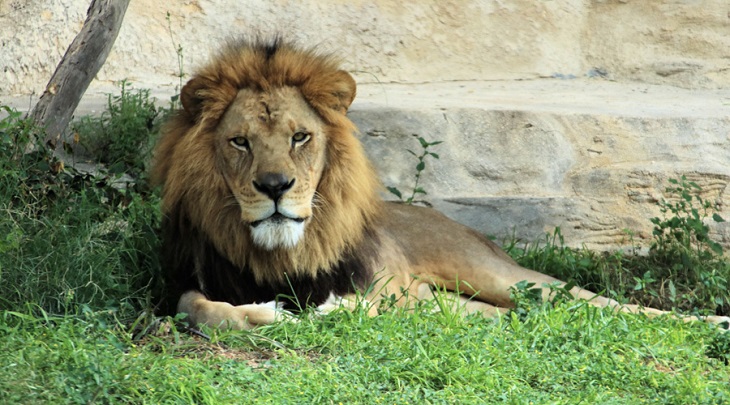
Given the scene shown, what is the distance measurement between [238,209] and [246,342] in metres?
0.62

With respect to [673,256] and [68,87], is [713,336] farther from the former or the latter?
[68,87]

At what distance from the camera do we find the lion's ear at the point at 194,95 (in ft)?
14.3

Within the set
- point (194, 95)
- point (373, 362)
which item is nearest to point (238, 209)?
point (194, 95)

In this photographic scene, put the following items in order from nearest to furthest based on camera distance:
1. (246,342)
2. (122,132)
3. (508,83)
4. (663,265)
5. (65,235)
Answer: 1. (246,342)
2. (65,235)
3. (663,265)
4. (122,132)
5. (508,83)

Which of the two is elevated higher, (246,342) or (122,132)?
(122,132)

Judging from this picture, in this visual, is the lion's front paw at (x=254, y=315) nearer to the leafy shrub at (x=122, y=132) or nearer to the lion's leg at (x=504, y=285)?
the lion's leg at (x=504, y=285)

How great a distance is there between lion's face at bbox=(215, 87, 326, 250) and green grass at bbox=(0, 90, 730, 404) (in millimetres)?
405

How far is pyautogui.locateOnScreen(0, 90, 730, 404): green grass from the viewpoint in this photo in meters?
3.40

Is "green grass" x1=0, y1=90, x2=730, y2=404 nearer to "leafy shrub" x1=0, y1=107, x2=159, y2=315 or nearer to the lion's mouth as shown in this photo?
"leafy shrub" x1=0, y1=107, x2=159, y2=315

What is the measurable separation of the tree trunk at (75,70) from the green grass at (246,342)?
0.58 feet

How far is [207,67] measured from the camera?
446 centimetres

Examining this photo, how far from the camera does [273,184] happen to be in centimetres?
406

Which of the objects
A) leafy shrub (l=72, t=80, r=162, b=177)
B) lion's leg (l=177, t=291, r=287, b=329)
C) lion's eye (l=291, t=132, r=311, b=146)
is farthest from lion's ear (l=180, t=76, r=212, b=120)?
leafy shrub (l=72, t=80, r=162, b=177)

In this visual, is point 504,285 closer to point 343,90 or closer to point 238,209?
point 343,90
